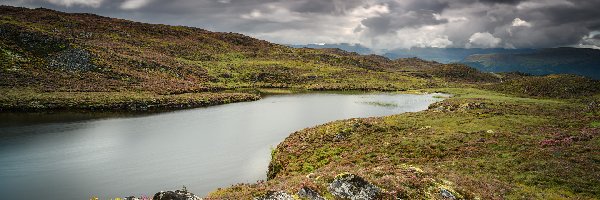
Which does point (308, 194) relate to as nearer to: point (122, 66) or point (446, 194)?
point (446, 194)

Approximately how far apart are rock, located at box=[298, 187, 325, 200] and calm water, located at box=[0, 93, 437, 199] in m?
15.0

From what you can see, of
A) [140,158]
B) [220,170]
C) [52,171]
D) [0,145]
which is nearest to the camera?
[52,171]

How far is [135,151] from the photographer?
1626 inches

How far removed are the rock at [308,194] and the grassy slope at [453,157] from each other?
34cm

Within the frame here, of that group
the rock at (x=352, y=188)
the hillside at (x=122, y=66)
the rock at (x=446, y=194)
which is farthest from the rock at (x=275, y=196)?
the hillside at (x=122, y=66)

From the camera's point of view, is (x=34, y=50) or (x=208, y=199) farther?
(x=34, y=50)

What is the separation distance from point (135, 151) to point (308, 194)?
1212 inches

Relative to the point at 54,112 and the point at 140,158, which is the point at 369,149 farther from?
the point at 54,112

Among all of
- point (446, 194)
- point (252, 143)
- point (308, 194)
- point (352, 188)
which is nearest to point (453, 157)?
point (446, 194)

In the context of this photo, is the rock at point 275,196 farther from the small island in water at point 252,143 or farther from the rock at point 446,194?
the rock at point 446,194

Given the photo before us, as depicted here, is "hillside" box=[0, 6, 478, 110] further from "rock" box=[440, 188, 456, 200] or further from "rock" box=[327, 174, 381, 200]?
"rock" box=[440, 188, 456, 200]

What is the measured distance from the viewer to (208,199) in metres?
17.7

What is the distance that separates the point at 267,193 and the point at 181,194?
390 centimetres

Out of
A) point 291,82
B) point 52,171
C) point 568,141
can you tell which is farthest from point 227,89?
point 568,141
